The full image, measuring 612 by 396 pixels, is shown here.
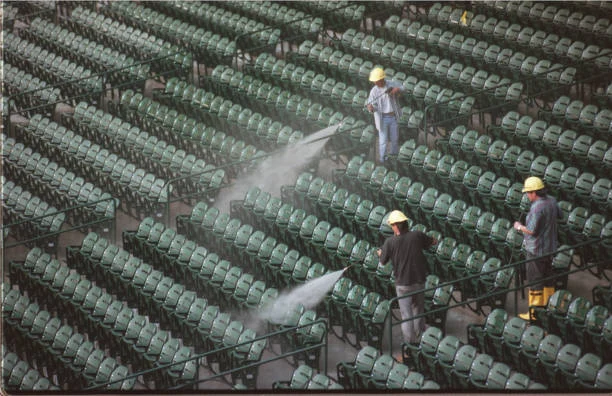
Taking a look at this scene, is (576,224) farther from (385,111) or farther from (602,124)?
(385,111)

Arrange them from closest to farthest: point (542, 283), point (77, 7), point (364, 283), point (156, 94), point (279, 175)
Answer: point (542, 283)
point (364, 283)
point (279, 175)
point (156, 94)
point (77, 7)

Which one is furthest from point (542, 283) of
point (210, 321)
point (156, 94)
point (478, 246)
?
point (156, 94)

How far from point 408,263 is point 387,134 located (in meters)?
3.22

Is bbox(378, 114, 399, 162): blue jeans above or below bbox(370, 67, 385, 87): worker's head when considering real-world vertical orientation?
below

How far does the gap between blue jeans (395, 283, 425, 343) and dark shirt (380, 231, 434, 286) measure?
72 millimetres

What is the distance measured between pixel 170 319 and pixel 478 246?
320 centimetres

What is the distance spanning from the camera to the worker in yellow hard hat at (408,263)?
38.0ft

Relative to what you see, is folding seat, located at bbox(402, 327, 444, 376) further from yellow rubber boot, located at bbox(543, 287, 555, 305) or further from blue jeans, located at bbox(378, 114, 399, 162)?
blue jeans, located at bbox(378, 114, 399, 162)

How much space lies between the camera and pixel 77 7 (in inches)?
798

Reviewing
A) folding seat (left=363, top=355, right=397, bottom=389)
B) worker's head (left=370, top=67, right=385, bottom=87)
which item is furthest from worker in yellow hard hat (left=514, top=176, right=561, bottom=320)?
worker's head (left=370, top=67, right=385, bottom=87)

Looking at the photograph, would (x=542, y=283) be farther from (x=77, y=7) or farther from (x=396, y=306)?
(x=77, y=7)

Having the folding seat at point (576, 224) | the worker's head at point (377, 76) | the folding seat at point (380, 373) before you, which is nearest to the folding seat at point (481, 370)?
the folding seat at point (380, 373)

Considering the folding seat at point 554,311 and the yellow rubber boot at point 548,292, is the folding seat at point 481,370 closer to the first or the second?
the folding seat at point 554,311

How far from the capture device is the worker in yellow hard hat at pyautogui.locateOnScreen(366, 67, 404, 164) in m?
14.4
